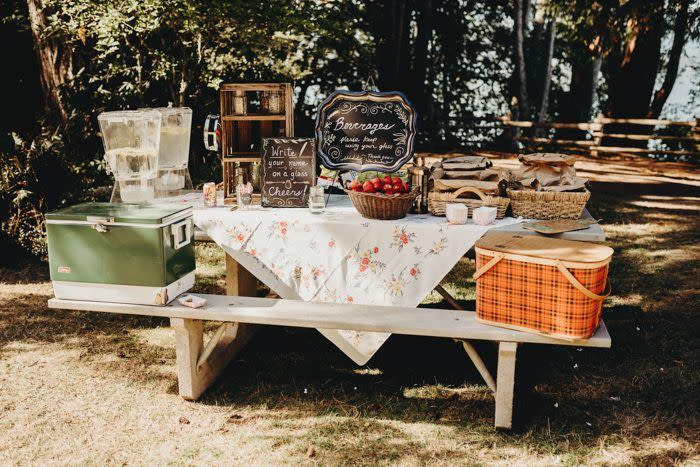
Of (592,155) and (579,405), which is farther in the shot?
(592,155)

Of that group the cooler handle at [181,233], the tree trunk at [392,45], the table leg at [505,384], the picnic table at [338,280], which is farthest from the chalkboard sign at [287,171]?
the tree trunk at [392,45]

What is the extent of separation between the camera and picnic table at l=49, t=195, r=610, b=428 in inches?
126

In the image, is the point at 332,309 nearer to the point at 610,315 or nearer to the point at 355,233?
the point at 355,233

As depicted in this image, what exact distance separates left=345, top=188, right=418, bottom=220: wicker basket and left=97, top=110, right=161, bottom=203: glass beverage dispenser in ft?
4.04

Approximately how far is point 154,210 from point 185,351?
0.75 metres

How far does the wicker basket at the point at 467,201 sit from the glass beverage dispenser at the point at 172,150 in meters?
1.62

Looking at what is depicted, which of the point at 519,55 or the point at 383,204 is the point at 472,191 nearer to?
the point at 383,204

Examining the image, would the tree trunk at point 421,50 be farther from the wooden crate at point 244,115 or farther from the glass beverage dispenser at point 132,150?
the glass beverage dispenser at point 132,150

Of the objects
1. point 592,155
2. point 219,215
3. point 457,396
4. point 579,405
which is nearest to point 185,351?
point 219,215

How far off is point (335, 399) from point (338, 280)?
65cm

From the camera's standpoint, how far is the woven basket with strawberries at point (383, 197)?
11.1 ft

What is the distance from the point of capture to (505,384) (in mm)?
3156

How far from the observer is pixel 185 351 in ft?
11.3

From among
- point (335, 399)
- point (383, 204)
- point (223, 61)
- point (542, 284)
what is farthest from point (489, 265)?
point (223, 61)
